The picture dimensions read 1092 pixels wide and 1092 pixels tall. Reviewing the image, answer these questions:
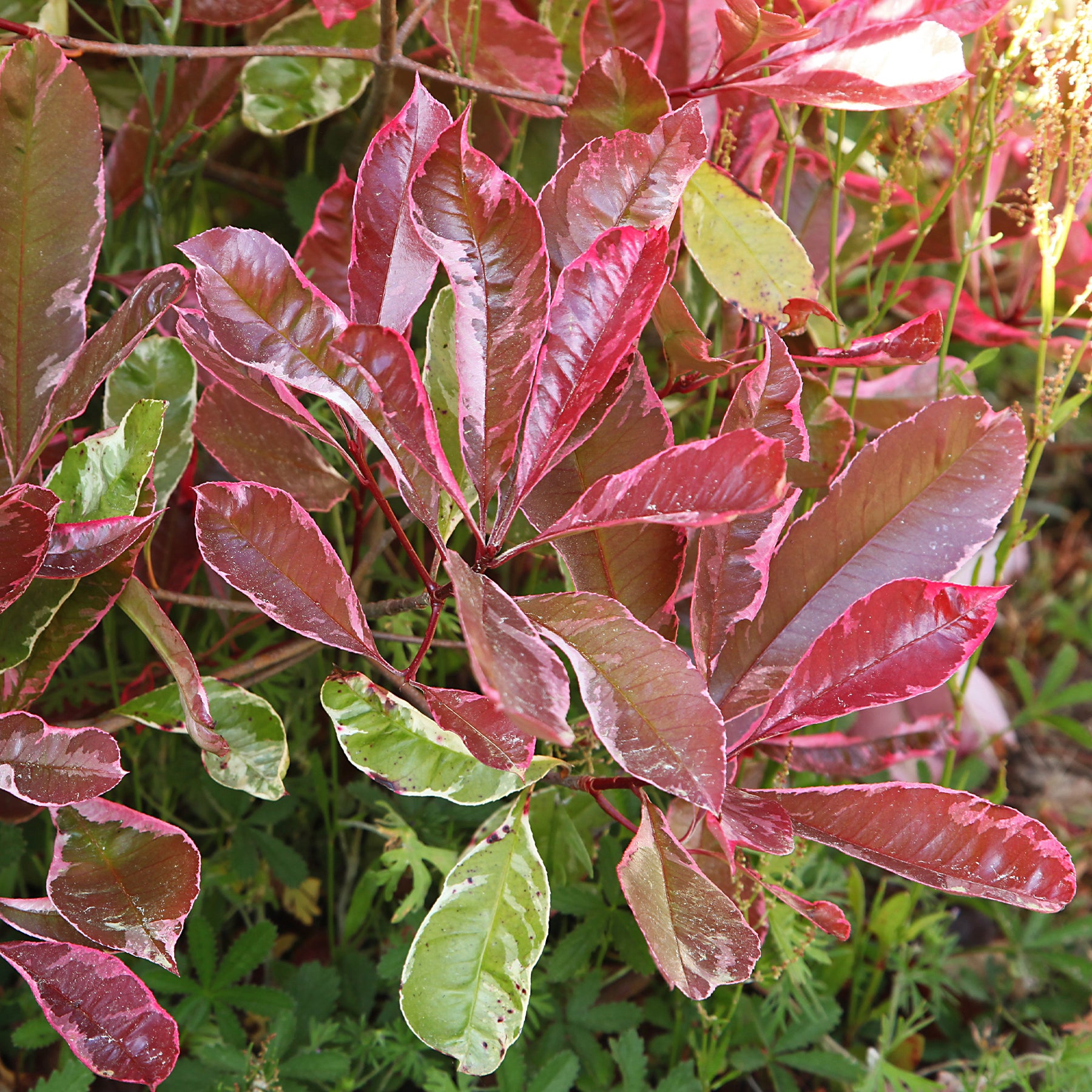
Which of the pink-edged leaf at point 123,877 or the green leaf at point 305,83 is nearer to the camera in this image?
the pink-edged leaf at point 123,877

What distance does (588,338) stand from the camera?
426 millimetres

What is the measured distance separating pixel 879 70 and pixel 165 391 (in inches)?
18.6

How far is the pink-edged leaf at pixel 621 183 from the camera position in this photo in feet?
1.49

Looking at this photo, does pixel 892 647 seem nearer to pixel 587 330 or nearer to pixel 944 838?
pixel 944 838

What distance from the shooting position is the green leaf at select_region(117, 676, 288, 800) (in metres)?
0.52

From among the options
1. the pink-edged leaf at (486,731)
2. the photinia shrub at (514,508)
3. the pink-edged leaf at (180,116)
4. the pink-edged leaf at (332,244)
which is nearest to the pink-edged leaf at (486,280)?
the photinia shrub at (514,508)

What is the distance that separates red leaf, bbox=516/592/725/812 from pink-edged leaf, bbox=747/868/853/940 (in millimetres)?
154

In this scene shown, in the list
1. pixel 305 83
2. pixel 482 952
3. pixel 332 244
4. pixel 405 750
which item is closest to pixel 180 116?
pixel 305 83

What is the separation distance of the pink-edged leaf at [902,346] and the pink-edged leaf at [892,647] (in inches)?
5.2

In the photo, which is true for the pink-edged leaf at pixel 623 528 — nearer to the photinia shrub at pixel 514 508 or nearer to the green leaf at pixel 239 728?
the photinia shrub at pixel 514 508

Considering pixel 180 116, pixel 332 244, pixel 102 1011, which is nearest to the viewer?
pixel 102 1011

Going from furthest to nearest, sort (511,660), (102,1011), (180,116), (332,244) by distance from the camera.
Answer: (180,116)
(332,244)
(102,1011)
(511,660)

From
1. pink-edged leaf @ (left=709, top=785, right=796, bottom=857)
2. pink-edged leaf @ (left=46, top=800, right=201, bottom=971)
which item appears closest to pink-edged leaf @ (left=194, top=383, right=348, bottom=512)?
pink-edged leaf @ (left=46, top=800, right=201, bottom=971)

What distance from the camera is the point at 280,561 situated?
45cm
